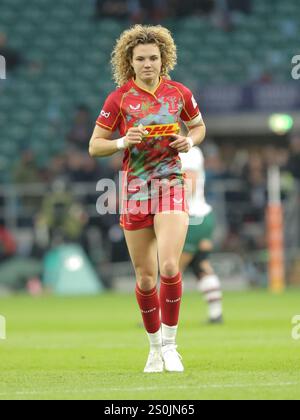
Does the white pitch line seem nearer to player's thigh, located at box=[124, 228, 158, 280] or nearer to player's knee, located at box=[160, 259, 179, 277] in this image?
player's knee, located at box=[160, 259, 179, 277]

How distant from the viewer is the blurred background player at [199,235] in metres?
13.5

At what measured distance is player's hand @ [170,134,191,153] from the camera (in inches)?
336

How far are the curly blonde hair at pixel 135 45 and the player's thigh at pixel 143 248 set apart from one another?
3.68 ft

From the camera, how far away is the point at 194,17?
1097 inches

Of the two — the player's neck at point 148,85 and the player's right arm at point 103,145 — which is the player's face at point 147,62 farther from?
the player's right arm at point 103,145

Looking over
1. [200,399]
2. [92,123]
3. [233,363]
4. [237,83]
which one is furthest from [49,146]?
[200,399]

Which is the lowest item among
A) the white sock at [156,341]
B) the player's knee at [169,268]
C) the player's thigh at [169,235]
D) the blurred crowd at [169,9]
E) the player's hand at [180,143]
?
the white sock at [156,341]

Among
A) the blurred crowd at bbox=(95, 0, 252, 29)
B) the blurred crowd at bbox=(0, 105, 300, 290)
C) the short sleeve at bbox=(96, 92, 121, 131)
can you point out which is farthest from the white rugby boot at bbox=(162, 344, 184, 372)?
the blurred crowd at bbox=(95, 0, 252, 29)

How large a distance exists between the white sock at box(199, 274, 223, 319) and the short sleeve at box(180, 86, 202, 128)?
4.93 m

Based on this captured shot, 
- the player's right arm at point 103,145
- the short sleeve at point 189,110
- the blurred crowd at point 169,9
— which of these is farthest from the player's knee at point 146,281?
the blurred crowd at point 169,9

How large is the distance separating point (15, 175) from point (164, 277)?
1518 centimetres

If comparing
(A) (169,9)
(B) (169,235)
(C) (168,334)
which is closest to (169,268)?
(B) (169,235)

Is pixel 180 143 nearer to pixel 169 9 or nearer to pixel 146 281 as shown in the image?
pixel 146 281

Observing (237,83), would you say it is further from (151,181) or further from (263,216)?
(151,181)
